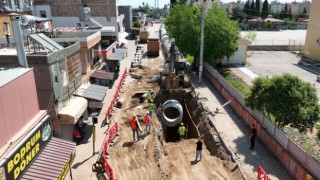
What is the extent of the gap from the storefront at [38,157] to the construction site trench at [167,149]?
3636 mm

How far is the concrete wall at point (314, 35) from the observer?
41.7 metres

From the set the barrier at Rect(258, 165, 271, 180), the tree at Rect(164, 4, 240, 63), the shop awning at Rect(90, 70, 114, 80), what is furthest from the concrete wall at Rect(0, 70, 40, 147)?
the tree at Rect(164, 4, 240, 63)

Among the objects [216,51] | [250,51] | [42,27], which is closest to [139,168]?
[42,27]

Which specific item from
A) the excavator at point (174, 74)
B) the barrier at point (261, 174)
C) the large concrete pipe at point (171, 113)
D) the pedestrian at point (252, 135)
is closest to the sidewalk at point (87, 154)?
the large concrete pipe at point (171, 113)

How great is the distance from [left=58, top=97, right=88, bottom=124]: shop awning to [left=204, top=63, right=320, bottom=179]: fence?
1095cm

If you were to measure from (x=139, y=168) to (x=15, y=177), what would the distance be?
6988 millimetres

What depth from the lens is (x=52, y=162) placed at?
36.8ft

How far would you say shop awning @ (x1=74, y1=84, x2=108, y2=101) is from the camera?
779 inches

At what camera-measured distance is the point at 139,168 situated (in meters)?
15.1

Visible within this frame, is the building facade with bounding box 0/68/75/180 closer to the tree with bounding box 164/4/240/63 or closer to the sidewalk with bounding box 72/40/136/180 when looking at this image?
the sidewalk with bounding box 72/40/136/180

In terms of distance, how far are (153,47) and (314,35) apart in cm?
2393

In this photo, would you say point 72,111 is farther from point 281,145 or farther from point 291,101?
point 291,101

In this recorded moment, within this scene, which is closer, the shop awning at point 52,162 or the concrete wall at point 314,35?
the shop awning at point 52,162

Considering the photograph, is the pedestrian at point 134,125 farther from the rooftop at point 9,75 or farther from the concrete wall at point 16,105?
the rooftop at point 9,75
